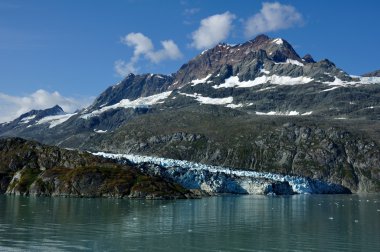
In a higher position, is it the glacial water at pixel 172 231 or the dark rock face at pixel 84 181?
the dark rock face at pixel 84 181

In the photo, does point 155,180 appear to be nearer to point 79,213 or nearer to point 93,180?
point 93,180

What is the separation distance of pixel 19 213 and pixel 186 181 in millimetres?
100970

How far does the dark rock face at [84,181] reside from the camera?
13025cm

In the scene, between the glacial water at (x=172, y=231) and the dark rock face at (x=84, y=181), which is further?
the dark rock face at (x=84, y=181)

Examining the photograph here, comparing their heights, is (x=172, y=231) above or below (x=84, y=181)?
below

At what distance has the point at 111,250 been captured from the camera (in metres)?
45.3

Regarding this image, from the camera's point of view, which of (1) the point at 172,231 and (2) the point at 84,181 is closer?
(1) the point at 172,231

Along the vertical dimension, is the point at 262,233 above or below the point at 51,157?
below

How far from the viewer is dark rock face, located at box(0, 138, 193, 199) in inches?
5128

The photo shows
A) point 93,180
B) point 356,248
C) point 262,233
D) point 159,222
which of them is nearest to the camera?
point 356,248

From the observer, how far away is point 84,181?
436 ft

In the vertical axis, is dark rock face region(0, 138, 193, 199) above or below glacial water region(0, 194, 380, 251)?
above

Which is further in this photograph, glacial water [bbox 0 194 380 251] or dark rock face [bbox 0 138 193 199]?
dark rock face [bbox 0 138 193 199]

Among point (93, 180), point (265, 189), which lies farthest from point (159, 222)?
point (265, 189)
